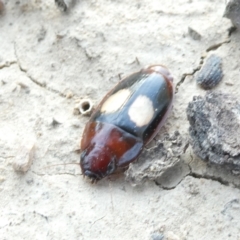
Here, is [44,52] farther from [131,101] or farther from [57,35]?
[131,101]

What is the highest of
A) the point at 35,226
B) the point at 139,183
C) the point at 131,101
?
the point at 131,101

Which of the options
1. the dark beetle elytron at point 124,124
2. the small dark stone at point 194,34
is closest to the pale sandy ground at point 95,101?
the small dark stone at point 194,34

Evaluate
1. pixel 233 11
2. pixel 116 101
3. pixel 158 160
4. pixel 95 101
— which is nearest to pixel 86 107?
pixel 95 101

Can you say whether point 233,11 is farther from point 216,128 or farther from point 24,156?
point 24,156

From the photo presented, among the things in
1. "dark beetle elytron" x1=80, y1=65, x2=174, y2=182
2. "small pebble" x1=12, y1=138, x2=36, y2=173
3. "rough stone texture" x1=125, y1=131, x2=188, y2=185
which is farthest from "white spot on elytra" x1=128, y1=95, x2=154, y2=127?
"small pebble" x1=12, y1=138, x2=36, y2=173

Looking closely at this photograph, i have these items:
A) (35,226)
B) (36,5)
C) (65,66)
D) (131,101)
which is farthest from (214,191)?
(36,5)

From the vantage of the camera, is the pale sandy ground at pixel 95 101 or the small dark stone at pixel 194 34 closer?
the pale sandy ground at pixel 95 101

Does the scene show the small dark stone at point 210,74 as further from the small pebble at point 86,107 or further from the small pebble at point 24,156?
the small pebble at point 24,156
